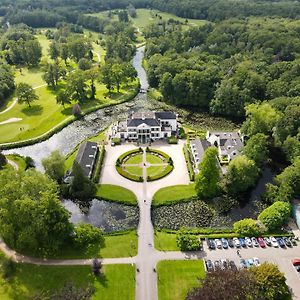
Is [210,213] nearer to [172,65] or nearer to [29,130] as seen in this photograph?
[29,130]

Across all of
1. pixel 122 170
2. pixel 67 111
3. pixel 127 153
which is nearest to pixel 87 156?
pixel 122 170

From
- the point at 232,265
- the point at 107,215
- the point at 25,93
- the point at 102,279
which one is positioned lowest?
the point at 25,93

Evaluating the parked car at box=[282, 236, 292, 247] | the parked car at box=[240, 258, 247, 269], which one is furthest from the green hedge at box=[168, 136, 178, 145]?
the parked car at box=[240, 258, 247, 269]

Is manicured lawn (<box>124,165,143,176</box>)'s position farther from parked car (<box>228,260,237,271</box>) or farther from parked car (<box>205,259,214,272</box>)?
parked car (<box>228,260,237,271</box>)

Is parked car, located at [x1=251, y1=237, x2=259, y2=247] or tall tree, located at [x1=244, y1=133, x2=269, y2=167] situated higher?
tall tree, located at [x1=244, y1=133, x2=269, y2=167]

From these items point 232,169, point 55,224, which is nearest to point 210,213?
point 232,169

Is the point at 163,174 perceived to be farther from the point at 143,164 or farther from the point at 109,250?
the point at 109,250
